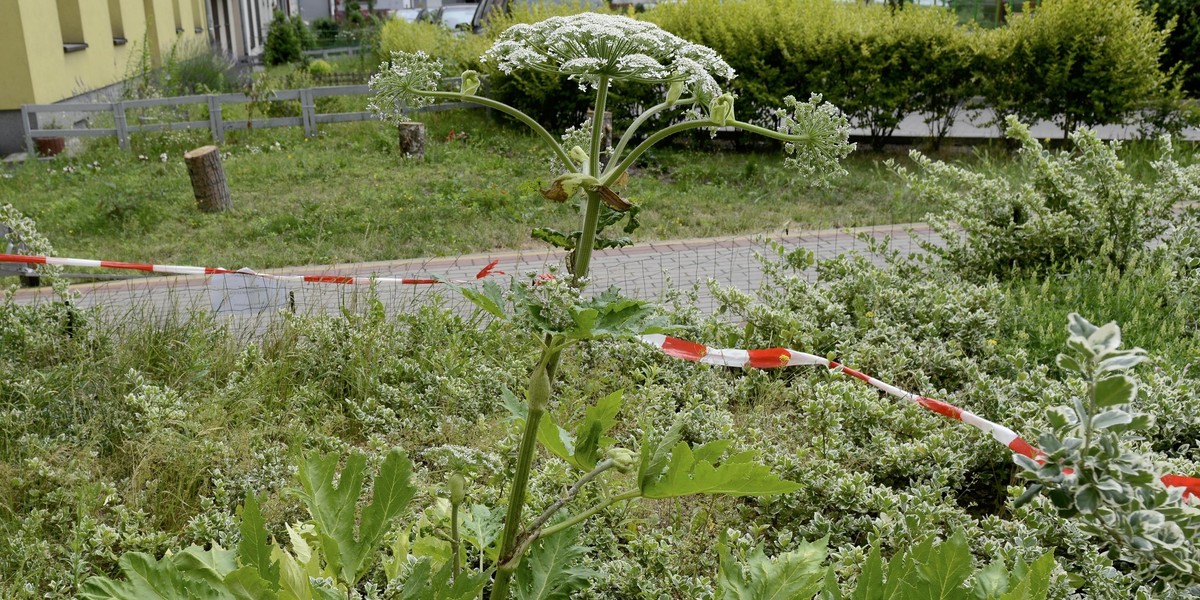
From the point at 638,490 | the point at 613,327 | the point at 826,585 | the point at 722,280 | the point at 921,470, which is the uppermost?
the point at 613,327

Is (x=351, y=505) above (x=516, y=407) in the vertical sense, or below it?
below

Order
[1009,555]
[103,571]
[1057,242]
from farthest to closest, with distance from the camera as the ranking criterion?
[1057,242] < [103,571] < [1009,555]

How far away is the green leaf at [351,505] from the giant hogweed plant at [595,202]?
23 centimetres

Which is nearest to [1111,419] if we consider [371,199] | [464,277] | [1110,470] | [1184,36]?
[1110,470]

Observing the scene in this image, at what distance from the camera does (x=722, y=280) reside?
22.9 feet

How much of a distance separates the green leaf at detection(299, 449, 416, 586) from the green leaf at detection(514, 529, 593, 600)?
0.94 ft

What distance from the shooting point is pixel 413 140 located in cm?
1130

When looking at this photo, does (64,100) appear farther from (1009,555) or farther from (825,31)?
(1009,555)

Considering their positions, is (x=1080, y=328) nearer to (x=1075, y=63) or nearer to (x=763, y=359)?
(x=763, y=359)

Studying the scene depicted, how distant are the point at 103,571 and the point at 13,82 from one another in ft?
36.7

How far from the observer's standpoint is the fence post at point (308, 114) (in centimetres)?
1269

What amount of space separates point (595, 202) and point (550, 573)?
0.79m

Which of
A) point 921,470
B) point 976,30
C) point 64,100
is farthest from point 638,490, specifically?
point 64,100

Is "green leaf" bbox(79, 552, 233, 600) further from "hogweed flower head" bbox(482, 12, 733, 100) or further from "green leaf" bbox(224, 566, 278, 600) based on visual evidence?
"hogweed flower head" bbox(482, 12, 733, 100)
